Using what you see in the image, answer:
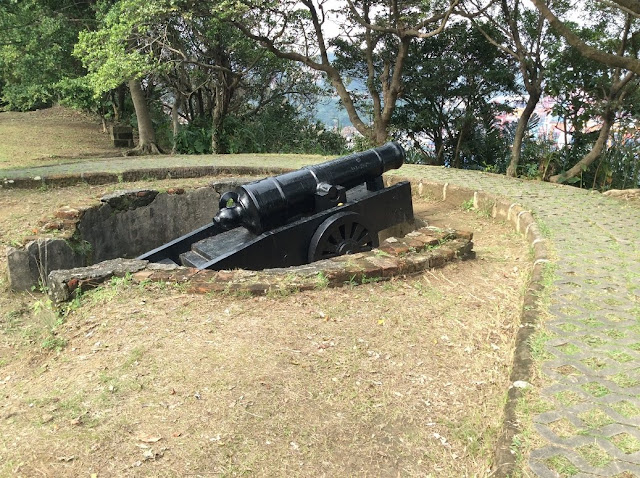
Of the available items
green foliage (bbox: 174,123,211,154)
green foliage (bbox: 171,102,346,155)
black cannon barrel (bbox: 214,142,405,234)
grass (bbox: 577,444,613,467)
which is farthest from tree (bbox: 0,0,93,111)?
grass (bbox: 577,444,613,467)

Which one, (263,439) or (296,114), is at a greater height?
(296,114)

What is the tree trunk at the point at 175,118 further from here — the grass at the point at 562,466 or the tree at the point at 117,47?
the grass at the point at 562,466

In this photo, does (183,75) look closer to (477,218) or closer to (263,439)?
(477,218)

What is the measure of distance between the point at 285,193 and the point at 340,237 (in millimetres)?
613

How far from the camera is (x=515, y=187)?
7.17 metres

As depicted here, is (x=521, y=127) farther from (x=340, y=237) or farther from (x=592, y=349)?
(x=592, y=349)

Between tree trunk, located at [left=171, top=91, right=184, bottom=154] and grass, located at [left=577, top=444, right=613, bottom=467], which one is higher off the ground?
tree trunk, located at [left=171, top=91, right=184, bottom=154]

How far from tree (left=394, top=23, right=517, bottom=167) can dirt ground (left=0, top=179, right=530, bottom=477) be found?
8.82 metres

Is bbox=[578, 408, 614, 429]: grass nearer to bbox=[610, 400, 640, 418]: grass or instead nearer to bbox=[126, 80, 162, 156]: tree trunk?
bbox=[610, 400, 640, 418]: grass

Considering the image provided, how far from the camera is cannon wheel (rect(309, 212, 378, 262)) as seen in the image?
14.8 ft

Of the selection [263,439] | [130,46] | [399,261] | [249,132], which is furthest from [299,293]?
[249,132]

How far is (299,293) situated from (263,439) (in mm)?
1451

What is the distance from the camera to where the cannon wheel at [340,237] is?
451cm

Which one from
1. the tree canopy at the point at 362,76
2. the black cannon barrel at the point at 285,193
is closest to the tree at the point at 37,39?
the tree canopy at the point at 362,76
